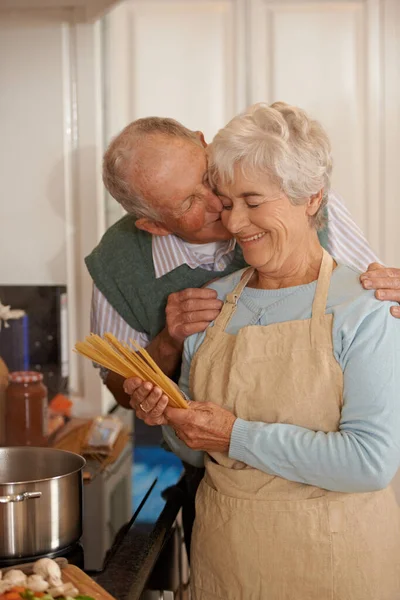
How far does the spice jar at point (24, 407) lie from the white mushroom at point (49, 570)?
75 cm

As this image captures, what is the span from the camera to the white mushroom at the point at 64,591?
4.23 feet

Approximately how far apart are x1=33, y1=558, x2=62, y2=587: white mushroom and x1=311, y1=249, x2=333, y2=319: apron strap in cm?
64

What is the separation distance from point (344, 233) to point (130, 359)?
626mm

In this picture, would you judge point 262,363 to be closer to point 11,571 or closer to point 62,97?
point 11,571

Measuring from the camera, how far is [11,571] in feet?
4.40

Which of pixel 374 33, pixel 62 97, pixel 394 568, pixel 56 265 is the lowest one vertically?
pixel 394 568

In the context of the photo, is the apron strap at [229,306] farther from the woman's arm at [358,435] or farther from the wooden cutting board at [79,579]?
the wooden cutting board at [79,579]

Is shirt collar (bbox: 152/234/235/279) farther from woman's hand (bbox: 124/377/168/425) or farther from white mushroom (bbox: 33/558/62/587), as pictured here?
white mushroom (bbox: 33/558/62/587)

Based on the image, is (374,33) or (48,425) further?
(374,33)

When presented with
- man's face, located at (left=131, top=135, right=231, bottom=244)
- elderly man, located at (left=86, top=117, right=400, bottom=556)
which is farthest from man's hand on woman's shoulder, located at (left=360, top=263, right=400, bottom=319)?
man's face, located at (left=131, top=135, right=231, bottom=244)

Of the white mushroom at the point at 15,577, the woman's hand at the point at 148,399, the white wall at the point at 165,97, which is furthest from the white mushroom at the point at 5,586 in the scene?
the white wall at the point at 165,97

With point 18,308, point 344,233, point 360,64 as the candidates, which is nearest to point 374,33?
point 360,64

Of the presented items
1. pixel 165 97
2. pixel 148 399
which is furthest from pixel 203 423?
pixel 165 97

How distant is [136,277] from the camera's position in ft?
6.64
